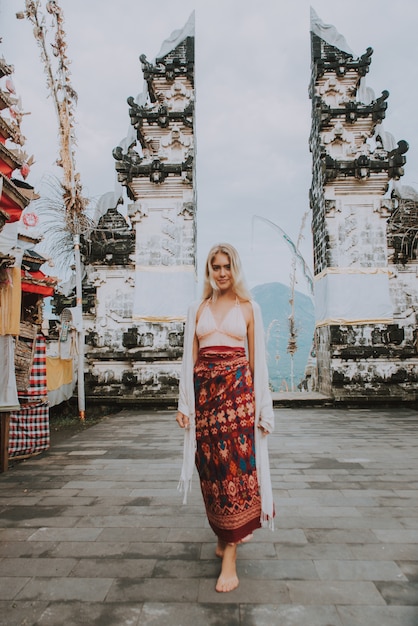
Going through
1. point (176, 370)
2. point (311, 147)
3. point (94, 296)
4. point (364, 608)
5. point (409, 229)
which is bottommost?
point (364, 608)

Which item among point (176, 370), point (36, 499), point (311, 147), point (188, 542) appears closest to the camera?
point (188, 542)

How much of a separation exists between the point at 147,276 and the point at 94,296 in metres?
1.38

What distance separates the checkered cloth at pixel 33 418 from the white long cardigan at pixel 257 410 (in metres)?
3.58

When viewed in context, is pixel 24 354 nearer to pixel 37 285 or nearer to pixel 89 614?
pixel 37 285

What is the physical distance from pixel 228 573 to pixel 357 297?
338 inches

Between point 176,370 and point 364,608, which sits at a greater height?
point 176,370

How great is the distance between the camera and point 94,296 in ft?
34.2

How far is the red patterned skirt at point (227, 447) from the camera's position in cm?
262

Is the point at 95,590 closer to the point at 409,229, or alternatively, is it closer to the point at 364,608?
the point at 364,608

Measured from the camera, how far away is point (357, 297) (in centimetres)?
1015

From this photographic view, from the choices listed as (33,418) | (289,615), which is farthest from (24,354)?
(289,615)

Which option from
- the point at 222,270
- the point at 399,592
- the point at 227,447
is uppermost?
the point at 222,270

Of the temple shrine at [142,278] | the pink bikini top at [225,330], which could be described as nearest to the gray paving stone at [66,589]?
the pink bikini top at [225,330]

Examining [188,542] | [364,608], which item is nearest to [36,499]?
[188,542]
